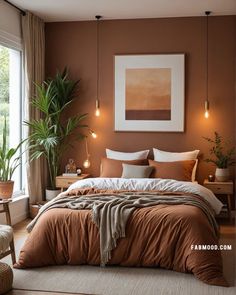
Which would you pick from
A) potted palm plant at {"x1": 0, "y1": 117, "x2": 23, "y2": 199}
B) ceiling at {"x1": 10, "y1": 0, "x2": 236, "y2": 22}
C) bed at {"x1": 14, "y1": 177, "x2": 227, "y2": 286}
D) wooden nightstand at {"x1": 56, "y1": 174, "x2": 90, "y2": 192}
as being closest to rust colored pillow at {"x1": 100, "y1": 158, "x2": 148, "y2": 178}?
wooden nightstand at {"x1": 56, "y1": 174, "x2": 90, "y2": 192}

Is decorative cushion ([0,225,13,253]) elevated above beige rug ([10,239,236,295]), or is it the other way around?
decorative cushion ([0,225,13,253])

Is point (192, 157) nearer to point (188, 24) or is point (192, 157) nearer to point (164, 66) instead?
point (164, 66)

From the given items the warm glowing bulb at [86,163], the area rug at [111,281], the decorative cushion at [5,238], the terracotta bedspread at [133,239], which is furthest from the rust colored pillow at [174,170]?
the decorative cushion at [5,238]

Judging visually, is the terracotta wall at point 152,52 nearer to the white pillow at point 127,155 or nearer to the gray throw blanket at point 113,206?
the white pillow at point 127,155

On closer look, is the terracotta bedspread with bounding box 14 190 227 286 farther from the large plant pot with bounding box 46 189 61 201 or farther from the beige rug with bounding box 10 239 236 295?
the large plant pot with bounding box 46 189 61 201

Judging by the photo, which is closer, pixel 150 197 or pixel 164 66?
pixel 150 197

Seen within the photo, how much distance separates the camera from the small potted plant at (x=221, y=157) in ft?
20.5

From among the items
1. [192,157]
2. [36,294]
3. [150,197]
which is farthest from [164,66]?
[36,294]

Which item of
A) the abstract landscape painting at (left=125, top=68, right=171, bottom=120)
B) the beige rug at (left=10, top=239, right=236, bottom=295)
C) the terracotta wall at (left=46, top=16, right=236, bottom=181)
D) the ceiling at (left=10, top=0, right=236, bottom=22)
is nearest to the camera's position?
the beige rug at (left=10, top=239, right=236, bottom=295)

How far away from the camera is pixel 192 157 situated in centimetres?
638

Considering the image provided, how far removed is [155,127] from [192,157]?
709mm

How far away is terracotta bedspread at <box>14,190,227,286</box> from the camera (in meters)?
4.18

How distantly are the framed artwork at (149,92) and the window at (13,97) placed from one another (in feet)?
4.54

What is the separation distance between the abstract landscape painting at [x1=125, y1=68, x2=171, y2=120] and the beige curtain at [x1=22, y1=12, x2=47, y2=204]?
4.18 feet
